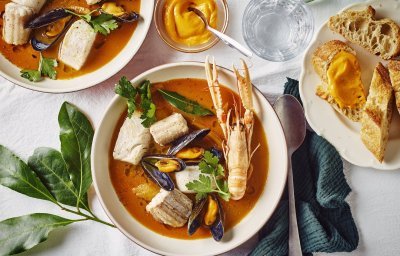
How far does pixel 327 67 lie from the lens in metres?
2.88

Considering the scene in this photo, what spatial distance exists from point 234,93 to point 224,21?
391 mm

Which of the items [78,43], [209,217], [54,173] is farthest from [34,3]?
[209,217]

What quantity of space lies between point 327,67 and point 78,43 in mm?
1264

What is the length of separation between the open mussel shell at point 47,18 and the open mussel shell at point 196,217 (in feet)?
3.96

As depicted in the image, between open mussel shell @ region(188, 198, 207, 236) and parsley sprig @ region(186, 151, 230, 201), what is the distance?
3 centimetres

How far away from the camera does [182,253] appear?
2.96 meters

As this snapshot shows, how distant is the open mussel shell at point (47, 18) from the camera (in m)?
3.06

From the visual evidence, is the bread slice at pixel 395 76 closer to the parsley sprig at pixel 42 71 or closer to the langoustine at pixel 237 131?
the langoustine at pixel 237 131

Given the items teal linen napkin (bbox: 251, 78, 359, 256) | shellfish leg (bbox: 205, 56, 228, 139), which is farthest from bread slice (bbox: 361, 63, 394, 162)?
shellfish leg (bbox: 205, 56, 228, 139)

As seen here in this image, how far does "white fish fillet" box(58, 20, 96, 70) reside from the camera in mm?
3031

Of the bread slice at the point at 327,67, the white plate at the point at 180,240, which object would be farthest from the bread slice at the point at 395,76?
the white plate at the point at 180,240

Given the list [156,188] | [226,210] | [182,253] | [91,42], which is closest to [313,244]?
[226,210]

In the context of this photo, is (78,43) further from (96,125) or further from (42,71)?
(96,125)

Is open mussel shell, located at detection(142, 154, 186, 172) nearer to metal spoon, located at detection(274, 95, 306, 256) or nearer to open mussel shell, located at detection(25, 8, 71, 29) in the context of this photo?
metal spoon, located at detection(274, 95, 306, 256)
